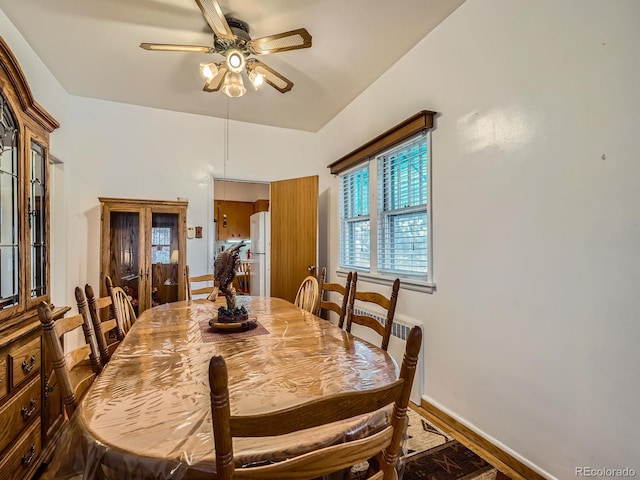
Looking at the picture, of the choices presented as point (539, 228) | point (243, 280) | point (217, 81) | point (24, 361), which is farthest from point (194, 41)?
point (243, 280)

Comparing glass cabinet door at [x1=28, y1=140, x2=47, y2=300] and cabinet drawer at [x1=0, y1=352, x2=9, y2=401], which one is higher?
glass cabinet door at [x1=28, y1=140, x2=47, y2=300]

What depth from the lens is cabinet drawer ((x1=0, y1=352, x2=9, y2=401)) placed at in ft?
4.51

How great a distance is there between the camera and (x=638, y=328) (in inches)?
48.9

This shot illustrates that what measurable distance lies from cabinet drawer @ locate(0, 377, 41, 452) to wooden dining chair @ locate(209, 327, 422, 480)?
1.47m

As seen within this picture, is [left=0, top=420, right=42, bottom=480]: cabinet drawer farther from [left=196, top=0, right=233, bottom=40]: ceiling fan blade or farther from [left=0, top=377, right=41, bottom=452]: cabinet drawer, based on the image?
[left=196, top=0, right=233, bottom=40]: ceiling fan blade

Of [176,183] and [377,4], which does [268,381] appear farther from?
[176,183]

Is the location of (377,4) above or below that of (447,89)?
above

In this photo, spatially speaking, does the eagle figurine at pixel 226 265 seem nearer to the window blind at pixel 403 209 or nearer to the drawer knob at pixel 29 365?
the drawer knob at pixel 29 365

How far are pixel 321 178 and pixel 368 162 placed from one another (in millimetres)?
1145

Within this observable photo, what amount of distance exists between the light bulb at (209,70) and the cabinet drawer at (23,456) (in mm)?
2259

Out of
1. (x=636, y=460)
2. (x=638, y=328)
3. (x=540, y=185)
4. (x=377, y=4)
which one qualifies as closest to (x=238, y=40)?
(x=377, y=4)

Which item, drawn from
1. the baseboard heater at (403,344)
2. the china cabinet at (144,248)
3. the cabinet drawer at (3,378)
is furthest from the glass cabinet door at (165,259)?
the baseboard heater at (403,344)

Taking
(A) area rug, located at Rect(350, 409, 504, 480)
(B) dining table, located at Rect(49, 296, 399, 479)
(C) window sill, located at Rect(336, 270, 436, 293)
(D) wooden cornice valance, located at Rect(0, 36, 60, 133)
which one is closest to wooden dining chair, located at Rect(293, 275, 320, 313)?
(B) dining table, located at Rect(49, 296, 399, 479)

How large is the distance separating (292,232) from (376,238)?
4.13ft
